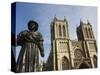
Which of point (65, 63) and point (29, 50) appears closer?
point (29, 50)

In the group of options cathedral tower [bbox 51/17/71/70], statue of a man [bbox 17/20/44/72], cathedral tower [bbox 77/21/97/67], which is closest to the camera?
statue of a man [bbox 17/20/44/72]

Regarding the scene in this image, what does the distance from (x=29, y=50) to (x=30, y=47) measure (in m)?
0.02

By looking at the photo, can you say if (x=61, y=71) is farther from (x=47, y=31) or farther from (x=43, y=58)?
(x=47, y=31)

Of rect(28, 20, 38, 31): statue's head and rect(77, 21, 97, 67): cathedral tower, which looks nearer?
rect(28, 20, 38, 31): statue's head

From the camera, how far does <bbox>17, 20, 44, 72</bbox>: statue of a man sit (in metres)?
1.68

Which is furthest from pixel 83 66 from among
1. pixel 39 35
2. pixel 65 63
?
pixel 39 35

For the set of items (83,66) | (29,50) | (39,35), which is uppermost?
(39,35)

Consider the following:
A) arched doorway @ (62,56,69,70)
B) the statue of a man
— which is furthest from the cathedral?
the statue of a man

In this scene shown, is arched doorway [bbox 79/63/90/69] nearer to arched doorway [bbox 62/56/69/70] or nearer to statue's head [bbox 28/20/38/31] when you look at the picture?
arched doorway [bbox 62/56/69/70]

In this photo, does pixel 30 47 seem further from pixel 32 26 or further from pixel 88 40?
pixel 88 40

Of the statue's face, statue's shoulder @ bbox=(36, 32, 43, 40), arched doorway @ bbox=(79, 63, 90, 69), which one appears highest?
the statue's face

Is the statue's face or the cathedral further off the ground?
the statue's face

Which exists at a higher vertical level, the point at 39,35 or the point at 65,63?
the point at 39,35

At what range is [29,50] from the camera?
1.72 m
